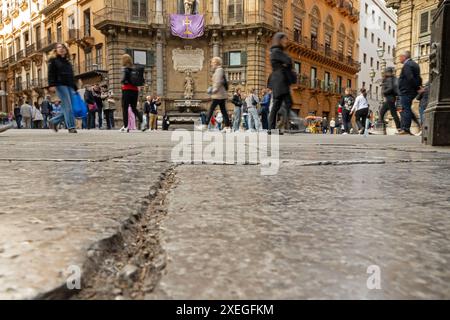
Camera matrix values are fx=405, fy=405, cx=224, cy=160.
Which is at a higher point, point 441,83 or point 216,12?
point 216,12

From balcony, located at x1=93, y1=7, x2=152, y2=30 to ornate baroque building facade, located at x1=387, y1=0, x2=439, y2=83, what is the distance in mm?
13848

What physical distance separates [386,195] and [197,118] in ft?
74.2

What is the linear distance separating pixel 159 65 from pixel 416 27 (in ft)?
46.6

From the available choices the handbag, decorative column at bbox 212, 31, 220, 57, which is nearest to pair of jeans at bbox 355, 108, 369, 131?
the handbag

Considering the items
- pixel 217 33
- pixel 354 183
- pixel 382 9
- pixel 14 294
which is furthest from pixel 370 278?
pixel 382 9

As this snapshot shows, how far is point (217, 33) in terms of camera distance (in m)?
24.8

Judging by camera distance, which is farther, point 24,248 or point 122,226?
point 122,226

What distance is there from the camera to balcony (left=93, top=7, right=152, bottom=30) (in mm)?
23938

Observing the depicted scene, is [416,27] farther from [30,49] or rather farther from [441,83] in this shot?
[30,49]

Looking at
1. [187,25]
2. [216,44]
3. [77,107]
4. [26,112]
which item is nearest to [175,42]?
[187,25]

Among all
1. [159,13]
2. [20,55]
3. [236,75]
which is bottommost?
[236,75]

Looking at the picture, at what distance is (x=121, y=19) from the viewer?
2423cm

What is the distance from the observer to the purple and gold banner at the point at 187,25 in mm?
24359

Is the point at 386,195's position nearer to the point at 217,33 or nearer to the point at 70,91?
the point at 70,91
